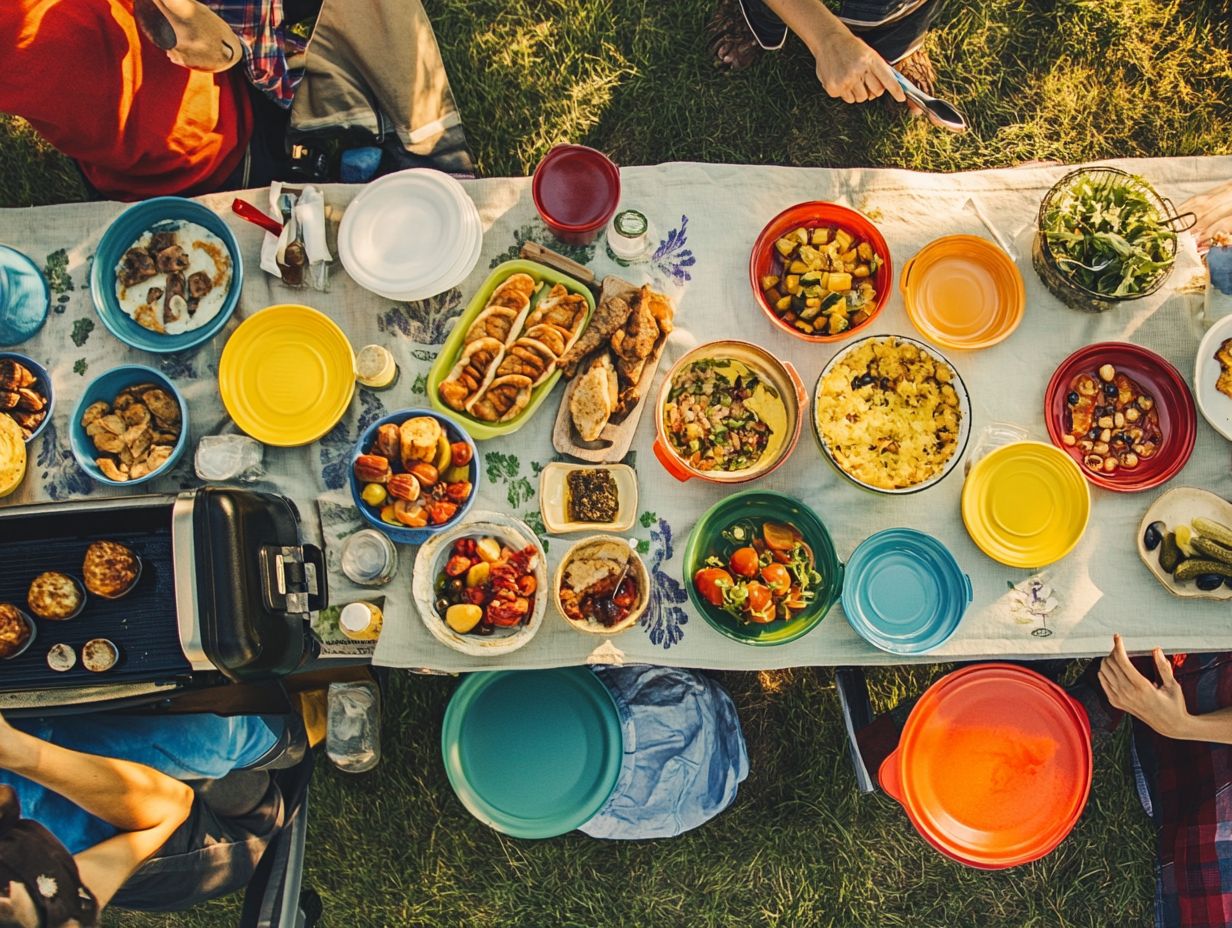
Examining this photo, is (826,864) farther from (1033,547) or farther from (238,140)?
(238,140)

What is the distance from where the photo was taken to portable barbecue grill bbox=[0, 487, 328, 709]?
202 centimetres

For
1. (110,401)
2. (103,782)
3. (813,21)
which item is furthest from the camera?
(813,21)

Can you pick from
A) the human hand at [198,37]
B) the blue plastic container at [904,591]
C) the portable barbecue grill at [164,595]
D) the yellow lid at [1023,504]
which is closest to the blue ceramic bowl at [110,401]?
the portable barbecue grill at [164,595]

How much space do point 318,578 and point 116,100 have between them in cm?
169

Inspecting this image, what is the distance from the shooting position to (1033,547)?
8.21ft

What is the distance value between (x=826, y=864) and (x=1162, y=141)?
148 inches

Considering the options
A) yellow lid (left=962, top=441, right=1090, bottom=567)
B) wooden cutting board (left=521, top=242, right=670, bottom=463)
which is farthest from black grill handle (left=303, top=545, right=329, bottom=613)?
yellow lid (left=962, top=441, right=1090, bottom=567)

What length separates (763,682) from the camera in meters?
3.56

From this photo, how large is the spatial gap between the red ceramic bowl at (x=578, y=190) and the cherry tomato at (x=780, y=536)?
1.13 m

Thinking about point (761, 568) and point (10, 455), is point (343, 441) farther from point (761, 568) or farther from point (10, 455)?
point (761, 568)

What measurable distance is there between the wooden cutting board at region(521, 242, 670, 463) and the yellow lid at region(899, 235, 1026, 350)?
2.78 feet

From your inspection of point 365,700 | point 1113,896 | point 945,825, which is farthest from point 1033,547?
point 365,700

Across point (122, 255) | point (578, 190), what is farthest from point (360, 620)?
point (578, 190)

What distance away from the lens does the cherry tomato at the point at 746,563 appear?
2426mm
